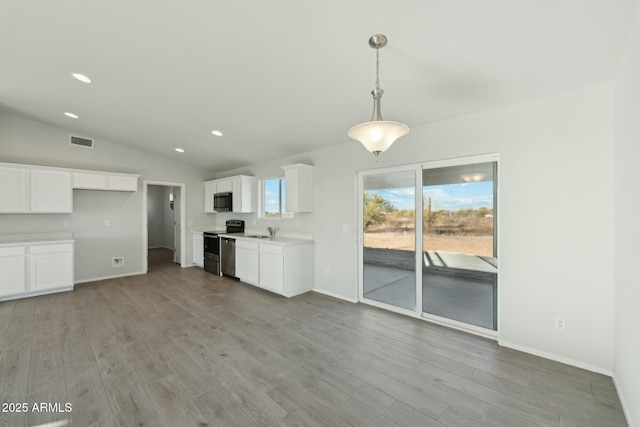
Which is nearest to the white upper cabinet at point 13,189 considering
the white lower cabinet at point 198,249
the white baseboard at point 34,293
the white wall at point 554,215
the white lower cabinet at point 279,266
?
the white baseboard at point 34,293

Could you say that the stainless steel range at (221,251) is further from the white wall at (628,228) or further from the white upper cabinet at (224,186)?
the white wall at (628,228)

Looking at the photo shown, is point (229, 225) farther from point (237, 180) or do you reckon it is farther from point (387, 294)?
point (387, 294)

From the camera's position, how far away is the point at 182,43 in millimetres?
2176

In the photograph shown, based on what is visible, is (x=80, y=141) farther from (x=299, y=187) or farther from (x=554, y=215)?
(x=554, y=215)

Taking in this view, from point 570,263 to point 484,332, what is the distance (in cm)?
112

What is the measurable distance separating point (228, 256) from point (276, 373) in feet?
11.5

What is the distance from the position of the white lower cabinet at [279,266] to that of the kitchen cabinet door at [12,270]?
3.40 metres

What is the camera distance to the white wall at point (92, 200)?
172 inches

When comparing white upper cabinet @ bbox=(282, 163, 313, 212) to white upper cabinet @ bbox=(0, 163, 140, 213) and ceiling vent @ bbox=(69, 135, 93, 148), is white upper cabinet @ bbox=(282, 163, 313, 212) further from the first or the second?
ceiling vent @ bbox=(69, 135, 93, 148)

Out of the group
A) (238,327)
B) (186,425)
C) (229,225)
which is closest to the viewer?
(186,425)

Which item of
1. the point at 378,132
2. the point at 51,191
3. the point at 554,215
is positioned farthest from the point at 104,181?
the point at 554,215

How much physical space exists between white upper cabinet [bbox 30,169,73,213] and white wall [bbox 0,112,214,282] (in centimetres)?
39

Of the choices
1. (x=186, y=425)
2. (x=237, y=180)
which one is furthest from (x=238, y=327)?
(x=237, y=180)

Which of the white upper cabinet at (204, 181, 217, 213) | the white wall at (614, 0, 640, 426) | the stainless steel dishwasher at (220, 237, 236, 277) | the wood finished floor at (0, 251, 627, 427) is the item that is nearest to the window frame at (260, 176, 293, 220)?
the stainless steel dishwasher at (220, 237, 236, 277)
